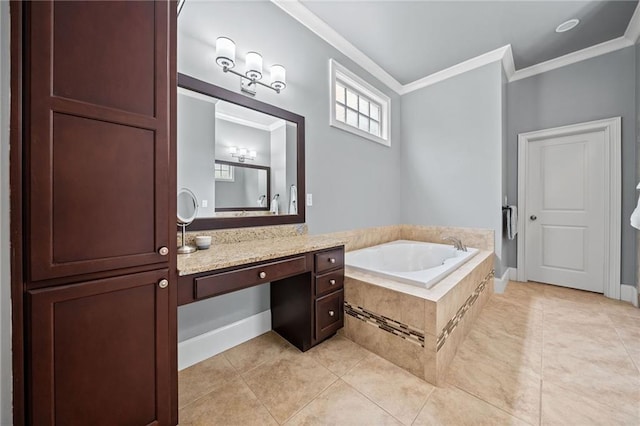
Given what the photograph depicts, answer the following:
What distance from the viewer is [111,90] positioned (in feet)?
2.99

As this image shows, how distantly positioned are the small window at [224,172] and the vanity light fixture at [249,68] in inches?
23.2

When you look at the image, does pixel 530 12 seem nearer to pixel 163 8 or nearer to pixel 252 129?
pixel 252 129

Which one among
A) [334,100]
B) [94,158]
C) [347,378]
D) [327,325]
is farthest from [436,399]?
[334,100]

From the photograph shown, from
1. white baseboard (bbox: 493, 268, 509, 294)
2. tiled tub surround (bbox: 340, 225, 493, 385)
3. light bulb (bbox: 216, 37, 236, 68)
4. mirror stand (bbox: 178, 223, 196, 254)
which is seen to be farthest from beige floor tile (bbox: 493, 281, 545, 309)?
light bulb (bbox: 216, 37, 236, 68)

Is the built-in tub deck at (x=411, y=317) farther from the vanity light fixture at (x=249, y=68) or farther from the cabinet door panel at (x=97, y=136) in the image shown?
the vanity light fixture at (x=249, y=68)

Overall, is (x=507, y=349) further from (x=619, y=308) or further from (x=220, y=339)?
(x=220, y=339)

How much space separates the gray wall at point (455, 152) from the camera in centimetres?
287

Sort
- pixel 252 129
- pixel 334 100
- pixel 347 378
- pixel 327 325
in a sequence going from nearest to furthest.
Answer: pixel 347 378 → pixel 327 325 → pixel 252 129 → pixel 334 100

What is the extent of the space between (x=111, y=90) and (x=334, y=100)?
1.98 m

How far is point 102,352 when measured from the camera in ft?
2.96

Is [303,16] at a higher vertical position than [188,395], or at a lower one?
higher

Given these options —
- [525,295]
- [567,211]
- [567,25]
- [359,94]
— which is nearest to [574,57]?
[567,25]

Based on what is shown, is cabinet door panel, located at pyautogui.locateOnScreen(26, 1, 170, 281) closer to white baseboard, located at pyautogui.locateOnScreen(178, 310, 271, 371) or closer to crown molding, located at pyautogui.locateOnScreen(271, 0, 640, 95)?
white baseboard, located at pyautogui.locateOnScreen(178, 310, 271, 371)

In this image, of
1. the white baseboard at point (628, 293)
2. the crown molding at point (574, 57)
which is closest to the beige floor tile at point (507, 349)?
the white baseboard at point (628, 293)
